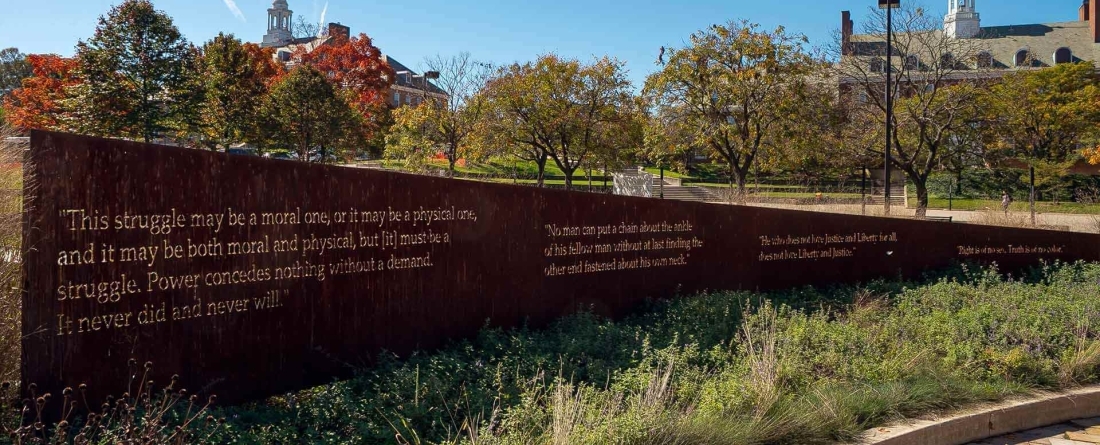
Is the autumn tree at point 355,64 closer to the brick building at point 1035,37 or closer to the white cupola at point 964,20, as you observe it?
the brick building at point 1035,37

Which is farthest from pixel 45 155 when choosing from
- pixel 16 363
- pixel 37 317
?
pixel 16 363

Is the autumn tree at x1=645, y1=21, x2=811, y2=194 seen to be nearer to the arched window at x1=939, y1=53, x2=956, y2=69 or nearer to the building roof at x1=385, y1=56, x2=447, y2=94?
the arched window at x1=939, y1=53, x2=956, y2=69

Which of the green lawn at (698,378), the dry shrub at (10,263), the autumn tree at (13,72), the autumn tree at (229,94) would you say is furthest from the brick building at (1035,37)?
the autumn tree at (13,72)

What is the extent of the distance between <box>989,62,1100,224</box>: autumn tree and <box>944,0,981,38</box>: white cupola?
1907cm

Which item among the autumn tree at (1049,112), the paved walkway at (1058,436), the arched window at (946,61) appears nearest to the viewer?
the paved walkway at (1058,436)

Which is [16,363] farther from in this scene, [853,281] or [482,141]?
[482,141]

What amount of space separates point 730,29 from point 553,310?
23225mm

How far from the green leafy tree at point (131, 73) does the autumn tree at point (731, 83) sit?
19.4 metres

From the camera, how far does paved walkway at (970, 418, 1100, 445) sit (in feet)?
19.2

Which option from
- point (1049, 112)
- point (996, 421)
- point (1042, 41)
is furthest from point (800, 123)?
point (1042, 41)

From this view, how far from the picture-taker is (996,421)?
595 centimetres

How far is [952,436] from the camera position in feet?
18.5

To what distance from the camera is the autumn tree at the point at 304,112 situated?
40312 mm

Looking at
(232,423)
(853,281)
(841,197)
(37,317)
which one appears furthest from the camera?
(841,197)
